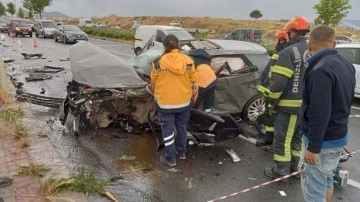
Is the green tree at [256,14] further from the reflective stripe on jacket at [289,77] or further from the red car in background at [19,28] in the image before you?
the reflective stripe on jacket at [289,77]

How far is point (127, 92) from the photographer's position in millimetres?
5711

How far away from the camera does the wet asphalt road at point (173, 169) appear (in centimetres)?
394

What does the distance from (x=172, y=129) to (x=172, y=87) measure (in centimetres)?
59

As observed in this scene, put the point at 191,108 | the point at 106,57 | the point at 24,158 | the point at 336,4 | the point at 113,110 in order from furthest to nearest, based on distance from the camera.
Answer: the point at 336,4 → the point at 106,57 → the point at 113,110 → the point at 191,108 → the point at 24,158

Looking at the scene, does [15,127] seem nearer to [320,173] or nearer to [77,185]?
[77,185]

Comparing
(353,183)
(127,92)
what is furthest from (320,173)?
(127,92)

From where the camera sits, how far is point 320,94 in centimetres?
252

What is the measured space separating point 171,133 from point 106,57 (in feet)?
8.00

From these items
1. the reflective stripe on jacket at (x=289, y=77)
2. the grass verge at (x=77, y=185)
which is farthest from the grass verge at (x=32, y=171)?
the reflective stripe on jacket at (x=289, y=77)

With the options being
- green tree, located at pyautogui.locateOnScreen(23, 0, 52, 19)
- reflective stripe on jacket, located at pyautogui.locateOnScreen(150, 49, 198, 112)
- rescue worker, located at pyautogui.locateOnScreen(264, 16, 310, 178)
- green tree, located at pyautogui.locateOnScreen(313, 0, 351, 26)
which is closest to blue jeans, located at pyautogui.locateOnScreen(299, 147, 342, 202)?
rescue worker, located at pyautogui.locateOnScreen(264, 16, 310, 178)

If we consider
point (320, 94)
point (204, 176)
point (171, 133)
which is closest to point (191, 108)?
point (171, 133)

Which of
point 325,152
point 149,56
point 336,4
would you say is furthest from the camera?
point 336,4

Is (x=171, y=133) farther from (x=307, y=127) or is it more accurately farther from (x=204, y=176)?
(x=307, y=127)

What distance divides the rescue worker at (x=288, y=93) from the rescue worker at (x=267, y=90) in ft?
1.19
